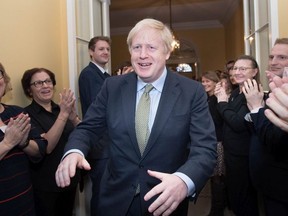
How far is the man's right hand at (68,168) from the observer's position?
1147 mm

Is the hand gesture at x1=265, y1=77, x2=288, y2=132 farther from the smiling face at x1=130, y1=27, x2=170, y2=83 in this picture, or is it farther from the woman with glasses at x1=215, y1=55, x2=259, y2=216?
the woman with glasses at x1=215, y1=55, x2=259, y2=216

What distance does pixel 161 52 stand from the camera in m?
1.45

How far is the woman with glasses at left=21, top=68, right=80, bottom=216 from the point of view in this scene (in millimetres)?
2076

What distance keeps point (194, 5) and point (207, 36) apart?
2.02m

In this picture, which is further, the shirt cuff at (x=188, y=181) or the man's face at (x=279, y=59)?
the man's face at (x=279, y=59)

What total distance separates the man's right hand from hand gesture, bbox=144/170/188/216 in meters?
0.30

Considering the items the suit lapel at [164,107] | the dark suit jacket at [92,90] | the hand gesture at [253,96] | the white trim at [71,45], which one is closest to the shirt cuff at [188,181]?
the suit lapel at [164,107]

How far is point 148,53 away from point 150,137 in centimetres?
39

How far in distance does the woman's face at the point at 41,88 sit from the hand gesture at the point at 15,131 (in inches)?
22.0

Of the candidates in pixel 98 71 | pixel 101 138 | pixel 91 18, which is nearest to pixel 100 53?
pixel 98 71

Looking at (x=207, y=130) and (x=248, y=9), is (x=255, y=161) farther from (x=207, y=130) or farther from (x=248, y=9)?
(x=248, y=9)

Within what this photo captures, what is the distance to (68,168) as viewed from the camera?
117cm

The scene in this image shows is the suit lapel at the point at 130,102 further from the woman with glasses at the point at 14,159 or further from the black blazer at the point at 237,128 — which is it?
the black blazer at the point at 237,128

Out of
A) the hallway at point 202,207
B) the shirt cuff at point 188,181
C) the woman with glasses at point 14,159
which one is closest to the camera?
the shirt cuff at point 188,181
